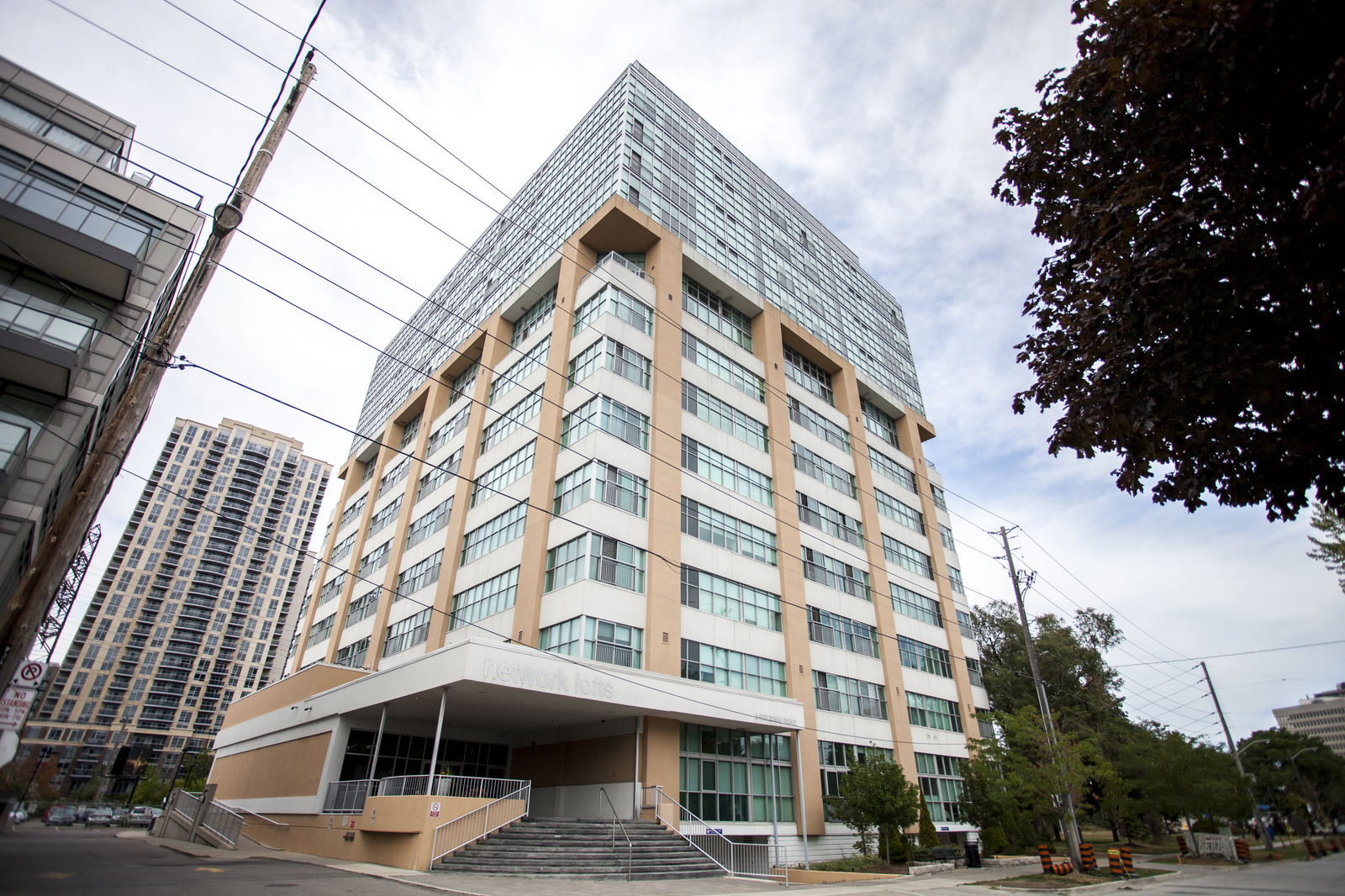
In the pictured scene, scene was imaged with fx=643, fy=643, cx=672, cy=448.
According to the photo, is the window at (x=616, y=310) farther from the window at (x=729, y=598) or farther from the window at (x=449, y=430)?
the window at (x=729, y=598)

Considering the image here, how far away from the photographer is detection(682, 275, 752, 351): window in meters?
35.6

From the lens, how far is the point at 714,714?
78.5ft

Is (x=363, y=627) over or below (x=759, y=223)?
below

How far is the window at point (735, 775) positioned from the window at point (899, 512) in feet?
64.1

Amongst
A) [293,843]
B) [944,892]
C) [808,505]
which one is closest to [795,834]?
[944,892]

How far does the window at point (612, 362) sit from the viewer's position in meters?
29.1

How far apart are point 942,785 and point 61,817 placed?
65.6 meters

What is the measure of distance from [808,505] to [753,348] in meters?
9.77

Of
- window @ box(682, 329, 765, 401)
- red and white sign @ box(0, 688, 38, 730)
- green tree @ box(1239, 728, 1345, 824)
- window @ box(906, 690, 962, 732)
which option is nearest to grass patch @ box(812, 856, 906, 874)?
window @ box(906, 690, 962, 732)

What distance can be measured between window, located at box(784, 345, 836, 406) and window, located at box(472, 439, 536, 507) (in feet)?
57.2

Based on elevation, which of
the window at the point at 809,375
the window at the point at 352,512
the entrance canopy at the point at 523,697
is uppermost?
the window at the point at 809,375

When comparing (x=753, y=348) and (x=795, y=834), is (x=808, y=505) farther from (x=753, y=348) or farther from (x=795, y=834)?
(x=795, y=834)

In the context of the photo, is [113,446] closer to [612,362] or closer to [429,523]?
[612,362]

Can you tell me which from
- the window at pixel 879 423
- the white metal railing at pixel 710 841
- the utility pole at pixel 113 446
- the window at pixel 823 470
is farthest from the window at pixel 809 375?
the utility pole at pixel 113 446
